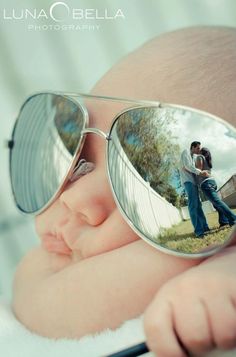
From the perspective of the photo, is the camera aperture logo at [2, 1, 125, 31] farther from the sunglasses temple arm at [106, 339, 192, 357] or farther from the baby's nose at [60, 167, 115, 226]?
the sunglasses temple arm at [106, 339, 192, 357]

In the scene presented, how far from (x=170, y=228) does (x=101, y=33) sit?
0.60m

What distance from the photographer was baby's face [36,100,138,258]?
880 mm

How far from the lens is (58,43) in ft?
4.48

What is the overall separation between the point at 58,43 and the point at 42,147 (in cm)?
41

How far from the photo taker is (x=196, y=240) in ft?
2.66

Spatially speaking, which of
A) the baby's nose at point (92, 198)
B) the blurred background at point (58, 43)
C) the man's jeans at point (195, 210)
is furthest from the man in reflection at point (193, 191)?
the blurred background at point (58, 43)

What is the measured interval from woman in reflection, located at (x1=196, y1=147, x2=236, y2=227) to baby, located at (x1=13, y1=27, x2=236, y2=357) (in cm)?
4

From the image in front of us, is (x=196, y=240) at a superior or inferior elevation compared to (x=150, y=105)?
inferior

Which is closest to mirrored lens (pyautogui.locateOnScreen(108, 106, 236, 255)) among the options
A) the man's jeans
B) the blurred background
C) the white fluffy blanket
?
the man's jeans

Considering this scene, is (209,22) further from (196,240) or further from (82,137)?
(196,240)

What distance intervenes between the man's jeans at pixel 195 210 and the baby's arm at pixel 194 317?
0.09 metres

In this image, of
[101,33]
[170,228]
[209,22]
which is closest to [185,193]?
[170,228]

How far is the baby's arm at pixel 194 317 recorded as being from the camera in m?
0.70

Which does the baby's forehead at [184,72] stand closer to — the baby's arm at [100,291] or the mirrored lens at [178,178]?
the mirrored lens at [178,178]
